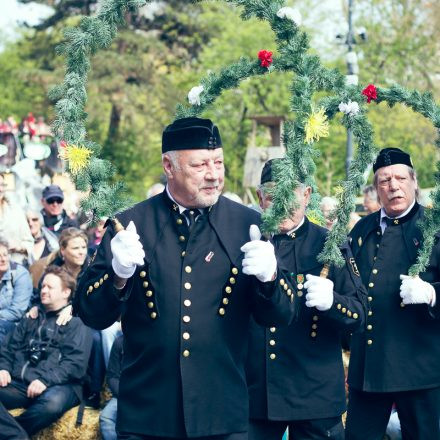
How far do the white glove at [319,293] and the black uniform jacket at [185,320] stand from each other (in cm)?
71

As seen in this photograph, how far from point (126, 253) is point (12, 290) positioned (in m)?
4.76

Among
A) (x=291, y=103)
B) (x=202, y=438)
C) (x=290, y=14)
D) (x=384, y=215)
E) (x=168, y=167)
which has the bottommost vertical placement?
(x=202, y=438)

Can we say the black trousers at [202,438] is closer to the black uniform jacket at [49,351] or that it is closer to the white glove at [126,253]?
the white glove at [126,253]

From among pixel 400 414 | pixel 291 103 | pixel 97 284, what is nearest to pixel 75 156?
pixel 97 284

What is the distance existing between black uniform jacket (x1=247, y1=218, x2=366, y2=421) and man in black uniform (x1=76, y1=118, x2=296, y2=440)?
1.02 meters

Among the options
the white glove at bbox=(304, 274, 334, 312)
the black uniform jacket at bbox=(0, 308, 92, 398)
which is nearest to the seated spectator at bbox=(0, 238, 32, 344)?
the black uniform jacket at bbox=(0, 308, 92, 398)

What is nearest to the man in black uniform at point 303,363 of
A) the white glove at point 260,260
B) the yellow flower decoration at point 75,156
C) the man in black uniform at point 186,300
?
the man in black uniform at point 186,300

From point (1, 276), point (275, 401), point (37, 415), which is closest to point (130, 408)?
point (275, 401)

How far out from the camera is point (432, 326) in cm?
625

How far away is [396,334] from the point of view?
20.4 ft

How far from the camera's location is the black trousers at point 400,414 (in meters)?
6.09

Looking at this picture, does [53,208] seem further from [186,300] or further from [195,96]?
[186,300]

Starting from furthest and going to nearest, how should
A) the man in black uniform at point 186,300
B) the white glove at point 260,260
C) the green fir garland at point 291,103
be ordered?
the green fir garland at point 291,103
the man in black uniform at point 186,300
the white glove at point 260,260

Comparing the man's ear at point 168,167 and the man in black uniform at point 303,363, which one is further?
the man in black uniform at point 303,363
